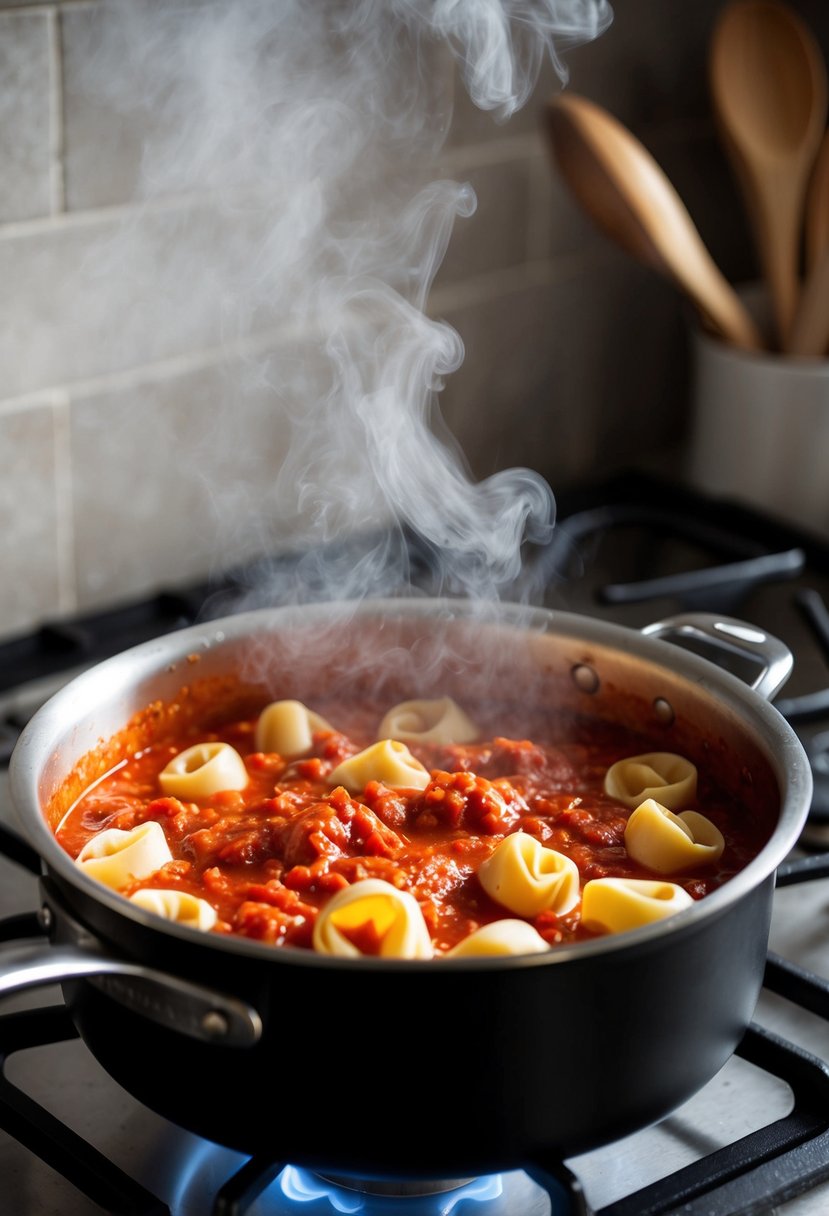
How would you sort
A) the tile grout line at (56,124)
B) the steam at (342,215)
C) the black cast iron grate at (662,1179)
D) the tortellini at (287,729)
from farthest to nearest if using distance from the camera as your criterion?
1. the steam at (342,215)
2. the tile grout line at (56,124)
3. the tortellini at (287,729)
4. the black cast iron grate at (662,1179)

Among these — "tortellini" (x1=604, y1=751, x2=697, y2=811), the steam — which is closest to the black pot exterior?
"tortellini" (x1=604, y1=751, x2=697, y2=811)

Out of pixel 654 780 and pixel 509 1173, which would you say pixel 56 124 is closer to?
pixel 654 780

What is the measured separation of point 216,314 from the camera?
5.88ft

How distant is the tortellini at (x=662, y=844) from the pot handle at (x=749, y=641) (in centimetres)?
13

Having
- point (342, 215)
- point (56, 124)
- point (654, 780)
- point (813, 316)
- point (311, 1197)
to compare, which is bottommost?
point (311, 1197)

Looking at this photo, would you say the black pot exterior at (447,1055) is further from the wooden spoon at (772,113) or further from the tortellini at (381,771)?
the wooden spoon at (772,113)

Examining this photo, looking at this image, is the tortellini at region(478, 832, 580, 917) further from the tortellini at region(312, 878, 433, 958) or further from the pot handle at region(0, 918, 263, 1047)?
the pot handle at region(0, 918, 263, 1047)

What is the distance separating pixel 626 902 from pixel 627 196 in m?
1.10

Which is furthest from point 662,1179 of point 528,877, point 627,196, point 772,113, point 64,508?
point 772,113

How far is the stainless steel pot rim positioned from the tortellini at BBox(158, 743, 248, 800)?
85 mm

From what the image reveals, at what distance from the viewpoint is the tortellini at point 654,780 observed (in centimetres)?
127

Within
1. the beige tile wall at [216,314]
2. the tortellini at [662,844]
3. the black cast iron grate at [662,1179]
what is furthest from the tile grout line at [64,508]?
the tortellini at [662,844]

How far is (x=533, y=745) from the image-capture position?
4.52ft

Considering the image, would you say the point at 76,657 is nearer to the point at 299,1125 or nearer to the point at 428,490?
the point at 428,490
